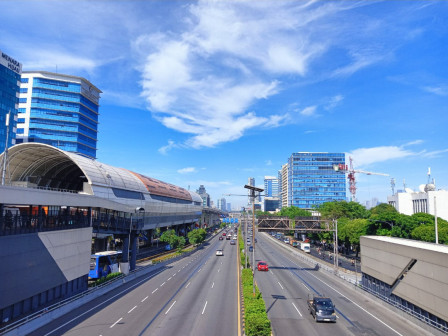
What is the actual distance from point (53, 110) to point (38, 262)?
103 meters

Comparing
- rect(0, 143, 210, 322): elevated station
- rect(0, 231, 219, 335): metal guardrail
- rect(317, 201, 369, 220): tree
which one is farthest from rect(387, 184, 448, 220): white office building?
rect(0, 143, 210, 322): elevated station

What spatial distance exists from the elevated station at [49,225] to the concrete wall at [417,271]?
102 feet

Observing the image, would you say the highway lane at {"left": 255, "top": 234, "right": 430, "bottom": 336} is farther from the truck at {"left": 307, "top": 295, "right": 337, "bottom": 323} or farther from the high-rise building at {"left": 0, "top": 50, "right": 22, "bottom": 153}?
the high-rise building at {"left": 0, "top": 50, "right": 22, "bottom": 153}

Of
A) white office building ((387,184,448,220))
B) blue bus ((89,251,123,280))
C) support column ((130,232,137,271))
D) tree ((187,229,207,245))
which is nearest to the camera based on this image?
blue bus ((89,251,123,280))

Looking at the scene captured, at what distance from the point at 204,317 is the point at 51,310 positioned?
41.2ft

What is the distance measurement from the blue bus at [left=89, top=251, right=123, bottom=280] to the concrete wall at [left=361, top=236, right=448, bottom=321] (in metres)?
34.8

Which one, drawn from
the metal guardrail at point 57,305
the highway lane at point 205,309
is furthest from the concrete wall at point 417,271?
the metal guardrail at point 57,305

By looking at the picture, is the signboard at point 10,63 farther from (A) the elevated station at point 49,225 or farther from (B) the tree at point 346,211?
(B) the tree at point 346,211

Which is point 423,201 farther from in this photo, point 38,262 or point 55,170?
point 38,262

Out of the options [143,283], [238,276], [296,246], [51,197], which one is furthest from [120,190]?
[296,246]

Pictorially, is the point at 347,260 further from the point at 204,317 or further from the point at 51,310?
the point at 51,310

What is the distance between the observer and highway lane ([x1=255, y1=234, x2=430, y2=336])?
78.6ft

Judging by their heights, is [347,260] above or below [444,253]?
below

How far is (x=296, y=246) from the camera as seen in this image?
322 feet
